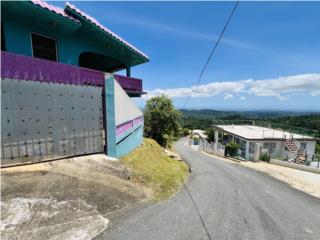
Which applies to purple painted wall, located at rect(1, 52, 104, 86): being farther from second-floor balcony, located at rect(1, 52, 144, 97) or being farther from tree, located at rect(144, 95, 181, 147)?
tree, located at rect(144, 95, 181, 147)

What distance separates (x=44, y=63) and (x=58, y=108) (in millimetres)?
1318

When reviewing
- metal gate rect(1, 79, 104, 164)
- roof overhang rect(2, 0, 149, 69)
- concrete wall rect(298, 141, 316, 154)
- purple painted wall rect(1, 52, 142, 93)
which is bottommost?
concrete wall rect(298, 141, 316, 154)

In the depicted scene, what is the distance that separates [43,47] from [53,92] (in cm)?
361

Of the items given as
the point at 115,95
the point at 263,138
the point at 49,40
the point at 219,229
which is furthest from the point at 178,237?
the point at 263,138

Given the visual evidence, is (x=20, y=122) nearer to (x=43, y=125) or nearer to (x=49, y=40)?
(x=43, y=125)

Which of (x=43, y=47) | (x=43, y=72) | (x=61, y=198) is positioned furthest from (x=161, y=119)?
(x=61, y=198)

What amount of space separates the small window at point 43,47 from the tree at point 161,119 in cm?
2051

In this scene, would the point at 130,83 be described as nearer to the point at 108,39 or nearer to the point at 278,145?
the point at 108,39

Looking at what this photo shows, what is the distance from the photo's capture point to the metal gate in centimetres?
466

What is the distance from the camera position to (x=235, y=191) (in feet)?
24.9

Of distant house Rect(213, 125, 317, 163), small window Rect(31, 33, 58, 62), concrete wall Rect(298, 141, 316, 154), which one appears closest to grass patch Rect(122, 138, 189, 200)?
small window Rect(31, 33, 58, 62)

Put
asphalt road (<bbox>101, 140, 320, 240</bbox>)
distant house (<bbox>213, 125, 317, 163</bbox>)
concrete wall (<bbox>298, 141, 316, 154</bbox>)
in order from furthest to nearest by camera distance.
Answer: concrete wall (<bbox>298, 141, 316, 154</bbox>) < distant house (<bbox>213, 125, 317, 163</bbox>) < asphalt road (<bbox>101, 140, 320, 240</bbox>)

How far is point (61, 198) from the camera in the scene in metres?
4.39

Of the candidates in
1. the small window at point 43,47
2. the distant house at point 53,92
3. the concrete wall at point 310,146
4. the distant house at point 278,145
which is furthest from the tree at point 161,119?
the small window at point 43,47
